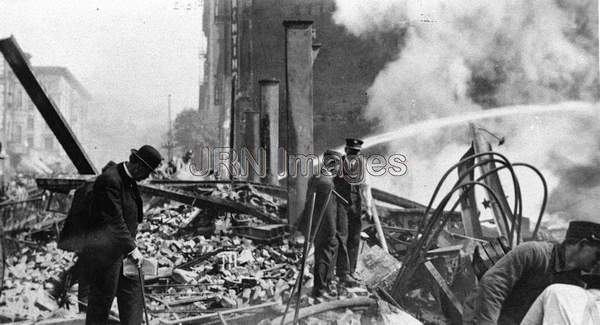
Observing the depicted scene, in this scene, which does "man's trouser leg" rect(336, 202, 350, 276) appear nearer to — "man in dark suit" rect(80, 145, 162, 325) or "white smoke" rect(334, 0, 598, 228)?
"white smoke" rect(334, 0, 598, 228)

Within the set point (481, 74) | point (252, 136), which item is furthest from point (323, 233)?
point (481, 74)

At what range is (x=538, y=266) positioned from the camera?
9.88 feet

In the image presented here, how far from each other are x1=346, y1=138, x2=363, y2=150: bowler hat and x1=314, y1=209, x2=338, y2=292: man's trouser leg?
2.48 feet

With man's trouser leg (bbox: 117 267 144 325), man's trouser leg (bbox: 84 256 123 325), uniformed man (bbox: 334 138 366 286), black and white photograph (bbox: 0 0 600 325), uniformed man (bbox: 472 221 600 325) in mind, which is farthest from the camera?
uniformed man (bbox: 334 138 366 286)

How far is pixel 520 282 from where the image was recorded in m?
3.19

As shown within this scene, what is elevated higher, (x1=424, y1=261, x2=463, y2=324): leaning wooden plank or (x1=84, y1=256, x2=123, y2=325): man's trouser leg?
(x1=84, y1=256, x2=123, y2=325): man's trouser leg

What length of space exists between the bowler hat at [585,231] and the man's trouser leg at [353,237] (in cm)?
237

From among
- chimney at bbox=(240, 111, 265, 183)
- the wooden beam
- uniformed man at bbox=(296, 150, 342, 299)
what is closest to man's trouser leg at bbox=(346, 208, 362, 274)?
uniformed man at bbox=(296, 150, 342, 299)

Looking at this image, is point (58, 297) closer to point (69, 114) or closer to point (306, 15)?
point (69, 114)

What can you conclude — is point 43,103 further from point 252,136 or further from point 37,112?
point 252,136

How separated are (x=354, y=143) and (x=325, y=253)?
1.15 meters

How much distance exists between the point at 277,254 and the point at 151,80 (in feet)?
7.44

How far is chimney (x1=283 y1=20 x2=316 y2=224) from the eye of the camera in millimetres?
5062

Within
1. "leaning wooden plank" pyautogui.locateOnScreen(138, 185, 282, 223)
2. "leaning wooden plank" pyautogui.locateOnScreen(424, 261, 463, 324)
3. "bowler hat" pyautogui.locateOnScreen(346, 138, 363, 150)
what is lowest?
"leaning wooden plank" pyautogui.locateOnScreen(424, 261, 463, 324)
